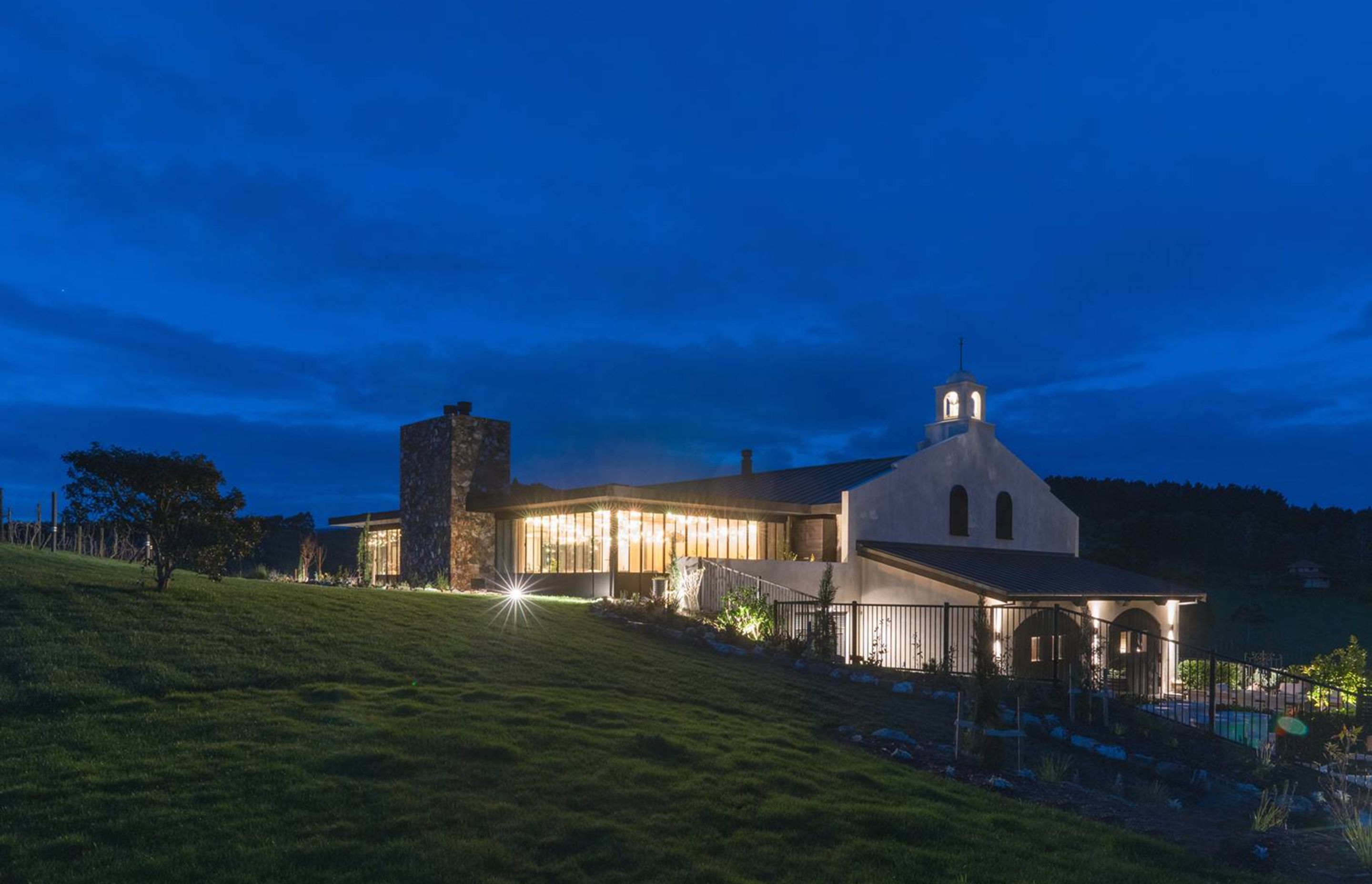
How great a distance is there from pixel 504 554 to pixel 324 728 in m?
22.2

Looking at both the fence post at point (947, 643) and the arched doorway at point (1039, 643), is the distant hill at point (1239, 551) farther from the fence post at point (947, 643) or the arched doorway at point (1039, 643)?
the fence post at point (947, 643)

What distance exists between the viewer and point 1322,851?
394 inches

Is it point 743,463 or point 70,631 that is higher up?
point 743,463

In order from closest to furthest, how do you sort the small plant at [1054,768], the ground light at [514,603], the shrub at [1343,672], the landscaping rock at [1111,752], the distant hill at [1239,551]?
the small plant at [1054,768], the landscaping rock at [1111,752], the ground light at [514,603], the shrub at [1343,672], the distant hill at [1239,551]

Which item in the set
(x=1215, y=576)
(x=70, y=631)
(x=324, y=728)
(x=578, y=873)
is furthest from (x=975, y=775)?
(x=1215, y=576)

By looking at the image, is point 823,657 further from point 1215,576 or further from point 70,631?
point 1215,576

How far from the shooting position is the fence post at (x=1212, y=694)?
1762 cm

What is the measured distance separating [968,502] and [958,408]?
316cm

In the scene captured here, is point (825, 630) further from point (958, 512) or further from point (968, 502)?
point (968, 502)

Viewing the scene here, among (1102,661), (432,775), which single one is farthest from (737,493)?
(432,775)

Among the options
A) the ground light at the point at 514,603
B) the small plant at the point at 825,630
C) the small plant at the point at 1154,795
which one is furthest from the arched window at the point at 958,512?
the small plant at the point at 1154,795

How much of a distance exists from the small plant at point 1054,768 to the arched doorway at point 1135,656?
6115 millimetres

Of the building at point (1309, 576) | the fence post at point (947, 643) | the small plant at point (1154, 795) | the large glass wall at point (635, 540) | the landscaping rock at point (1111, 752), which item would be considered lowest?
the building at point (1309, 576)

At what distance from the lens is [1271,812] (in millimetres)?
11391
